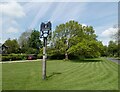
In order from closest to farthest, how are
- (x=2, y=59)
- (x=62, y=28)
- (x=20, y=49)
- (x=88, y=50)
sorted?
(x=2, y=59) < (x=88, y=50) < (x=62, y=28) < (x=20, y=49)

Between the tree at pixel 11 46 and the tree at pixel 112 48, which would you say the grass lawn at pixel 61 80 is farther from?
the tree at pixel 112 48

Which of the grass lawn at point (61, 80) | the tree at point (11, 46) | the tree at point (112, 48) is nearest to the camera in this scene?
the grass lawn at point (61, 80)

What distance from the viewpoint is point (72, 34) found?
50.8 meters

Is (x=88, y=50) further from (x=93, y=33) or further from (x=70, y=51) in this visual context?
(x=93, y=33)

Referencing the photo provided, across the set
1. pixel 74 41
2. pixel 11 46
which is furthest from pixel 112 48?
pixel 74 41

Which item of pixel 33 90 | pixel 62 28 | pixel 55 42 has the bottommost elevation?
pixel 33 90

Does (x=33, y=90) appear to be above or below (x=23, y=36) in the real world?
below

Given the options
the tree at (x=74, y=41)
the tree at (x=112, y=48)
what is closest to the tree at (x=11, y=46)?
the tree at (x=74, y=41)

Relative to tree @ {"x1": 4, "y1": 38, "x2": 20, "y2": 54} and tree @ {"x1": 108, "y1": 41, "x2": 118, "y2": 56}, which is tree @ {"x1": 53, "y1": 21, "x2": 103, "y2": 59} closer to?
A: tree @ {"x1": 4, "y1": 38, "x2": 20, "y2": 54}

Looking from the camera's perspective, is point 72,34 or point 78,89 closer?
point 78,89

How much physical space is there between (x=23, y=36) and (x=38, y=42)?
256 inches

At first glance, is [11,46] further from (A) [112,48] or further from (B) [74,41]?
(A) [112,48]

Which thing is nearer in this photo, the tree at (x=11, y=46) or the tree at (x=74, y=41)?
the tree at (x=74, y=41)

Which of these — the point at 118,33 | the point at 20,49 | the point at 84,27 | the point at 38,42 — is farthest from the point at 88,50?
the point at 38,42
